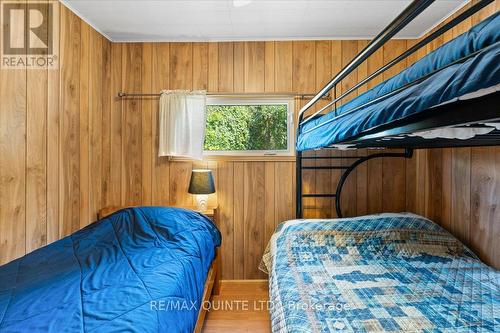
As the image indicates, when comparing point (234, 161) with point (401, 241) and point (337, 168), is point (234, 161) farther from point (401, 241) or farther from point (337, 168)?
point (401, 241)

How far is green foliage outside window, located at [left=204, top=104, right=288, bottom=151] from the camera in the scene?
2637mm

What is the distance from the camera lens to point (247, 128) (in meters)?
2.64

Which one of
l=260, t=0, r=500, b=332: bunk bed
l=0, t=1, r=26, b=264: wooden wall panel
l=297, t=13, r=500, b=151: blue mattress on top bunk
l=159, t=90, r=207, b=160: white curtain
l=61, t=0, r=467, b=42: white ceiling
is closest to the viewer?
l=297, t=13, r=500, b=151: blue mattress on top bunk

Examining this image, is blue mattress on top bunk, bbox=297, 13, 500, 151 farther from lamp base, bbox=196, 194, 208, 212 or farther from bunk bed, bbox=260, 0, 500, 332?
lamp base, bbox=196, 194, 208, 212

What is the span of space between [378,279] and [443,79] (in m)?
1.21

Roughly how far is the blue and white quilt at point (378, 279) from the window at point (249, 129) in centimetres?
87

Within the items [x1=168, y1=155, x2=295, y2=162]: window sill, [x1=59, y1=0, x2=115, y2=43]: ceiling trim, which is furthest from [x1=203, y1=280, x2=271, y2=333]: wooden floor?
[x1=59, y1=0, x2=115, y2=43]: ceiling trim

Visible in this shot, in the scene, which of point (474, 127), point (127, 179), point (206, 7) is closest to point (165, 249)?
point (127, 179)

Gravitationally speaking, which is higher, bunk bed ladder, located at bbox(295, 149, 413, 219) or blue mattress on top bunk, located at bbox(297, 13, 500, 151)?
blue mattress on top bunk, located at bbox(297, 13, 500, 151)

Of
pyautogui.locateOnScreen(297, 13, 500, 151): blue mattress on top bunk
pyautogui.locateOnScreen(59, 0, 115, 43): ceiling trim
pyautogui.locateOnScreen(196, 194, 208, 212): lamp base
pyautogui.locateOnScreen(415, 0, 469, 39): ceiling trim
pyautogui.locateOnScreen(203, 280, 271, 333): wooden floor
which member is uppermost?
pyautogui.locateOnScreen(415, 0, 469, 39): ceiling trim

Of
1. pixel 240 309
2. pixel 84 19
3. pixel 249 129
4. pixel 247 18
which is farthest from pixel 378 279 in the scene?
pixel 84 19

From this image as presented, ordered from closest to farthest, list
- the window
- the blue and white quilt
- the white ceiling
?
1. the blue and white quilt
2. the white ceiling
3. the window

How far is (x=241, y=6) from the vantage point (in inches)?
78.7

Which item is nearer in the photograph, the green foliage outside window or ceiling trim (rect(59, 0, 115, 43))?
ceiling trim (rect(59, 0, 115, 43))
